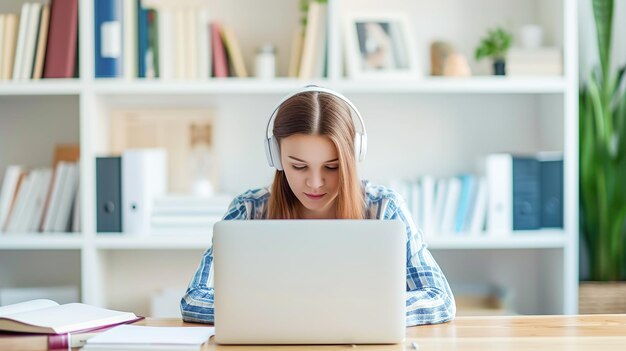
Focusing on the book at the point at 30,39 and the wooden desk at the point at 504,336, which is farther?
the book at the point at 30,39

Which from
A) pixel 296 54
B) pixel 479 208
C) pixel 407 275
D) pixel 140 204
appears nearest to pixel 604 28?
pixel 479 208

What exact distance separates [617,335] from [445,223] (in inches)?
59.7

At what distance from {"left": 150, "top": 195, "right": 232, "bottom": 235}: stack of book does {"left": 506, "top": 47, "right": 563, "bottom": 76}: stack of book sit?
43.6 inches

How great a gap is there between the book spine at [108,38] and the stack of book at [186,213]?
479 millimetres

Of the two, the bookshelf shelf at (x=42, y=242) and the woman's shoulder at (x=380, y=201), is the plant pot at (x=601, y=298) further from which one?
the bookshelf shelf at (x=42, y=242)

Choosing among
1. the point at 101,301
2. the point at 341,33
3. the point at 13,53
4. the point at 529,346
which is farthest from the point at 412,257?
the point at 13,53

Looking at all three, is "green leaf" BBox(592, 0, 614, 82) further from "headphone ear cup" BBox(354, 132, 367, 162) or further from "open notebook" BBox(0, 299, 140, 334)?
"open notebook" BBox(0, 299, 140, 334)

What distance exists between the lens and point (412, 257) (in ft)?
6.71

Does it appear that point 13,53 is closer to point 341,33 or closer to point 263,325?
point 341,33

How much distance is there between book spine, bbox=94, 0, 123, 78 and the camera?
3100 mm

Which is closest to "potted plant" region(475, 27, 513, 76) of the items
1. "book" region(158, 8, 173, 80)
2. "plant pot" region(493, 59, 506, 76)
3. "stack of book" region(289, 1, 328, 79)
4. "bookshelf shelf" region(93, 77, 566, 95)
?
"plant pot" region(493, 59, 506, 76)

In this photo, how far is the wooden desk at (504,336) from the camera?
5.18 ft

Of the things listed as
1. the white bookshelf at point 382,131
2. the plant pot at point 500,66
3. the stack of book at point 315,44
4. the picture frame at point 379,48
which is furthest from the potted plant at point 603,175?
the stack of book at point 315,44

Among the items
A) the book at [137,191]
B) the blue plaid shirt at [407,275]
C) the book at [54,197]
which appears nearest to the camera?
the blue plaid shirt at [407,275]
